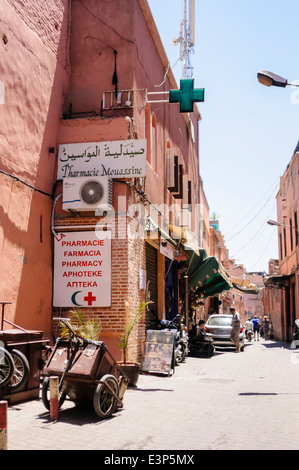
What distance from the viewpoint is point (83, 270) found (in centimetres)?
1115

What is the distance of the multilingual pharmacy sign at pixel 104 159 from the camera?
11.2m

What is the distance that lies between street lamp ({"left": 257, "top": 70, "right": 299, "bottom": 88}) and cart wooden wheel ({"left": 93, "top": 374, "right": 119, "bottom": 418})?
6.74m

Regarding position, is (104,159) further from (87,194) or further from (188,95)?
(188,95)

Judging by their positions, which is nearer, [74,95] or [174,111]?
[74,95]

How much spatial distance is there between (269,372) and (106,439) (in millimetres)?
7951

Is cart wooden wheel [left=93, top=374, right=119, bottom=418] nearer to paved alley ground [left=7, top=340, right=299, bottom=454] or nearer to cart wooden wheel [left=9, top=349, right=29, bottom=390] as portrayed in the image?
paved alley ground [left=7, top=340, right=299, bottom=454]

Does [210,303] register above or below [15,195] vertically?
below

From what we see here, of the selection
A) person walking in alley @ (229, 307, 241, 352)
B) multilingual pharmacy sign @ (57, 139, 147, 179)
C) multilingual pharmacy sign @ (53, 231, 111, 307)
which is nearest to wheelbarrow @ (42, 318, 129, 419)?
multilingual pharmacy sign @ (53, 231, 111, 307)

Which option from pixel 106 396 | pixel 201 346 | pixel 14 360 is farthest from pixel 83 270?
pixel 201 346

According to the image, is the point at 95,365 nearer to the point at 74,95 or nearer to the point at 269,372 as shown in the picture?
the point at 269,372

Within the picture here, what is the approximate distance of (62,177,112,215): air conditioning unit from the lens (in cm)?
1095

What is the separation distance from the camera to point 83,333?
366 inches

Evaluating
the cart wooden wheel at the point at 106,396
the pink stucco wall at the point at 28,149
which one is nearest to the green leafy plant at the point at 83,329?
the pink stucco wall at the point at 28,149
